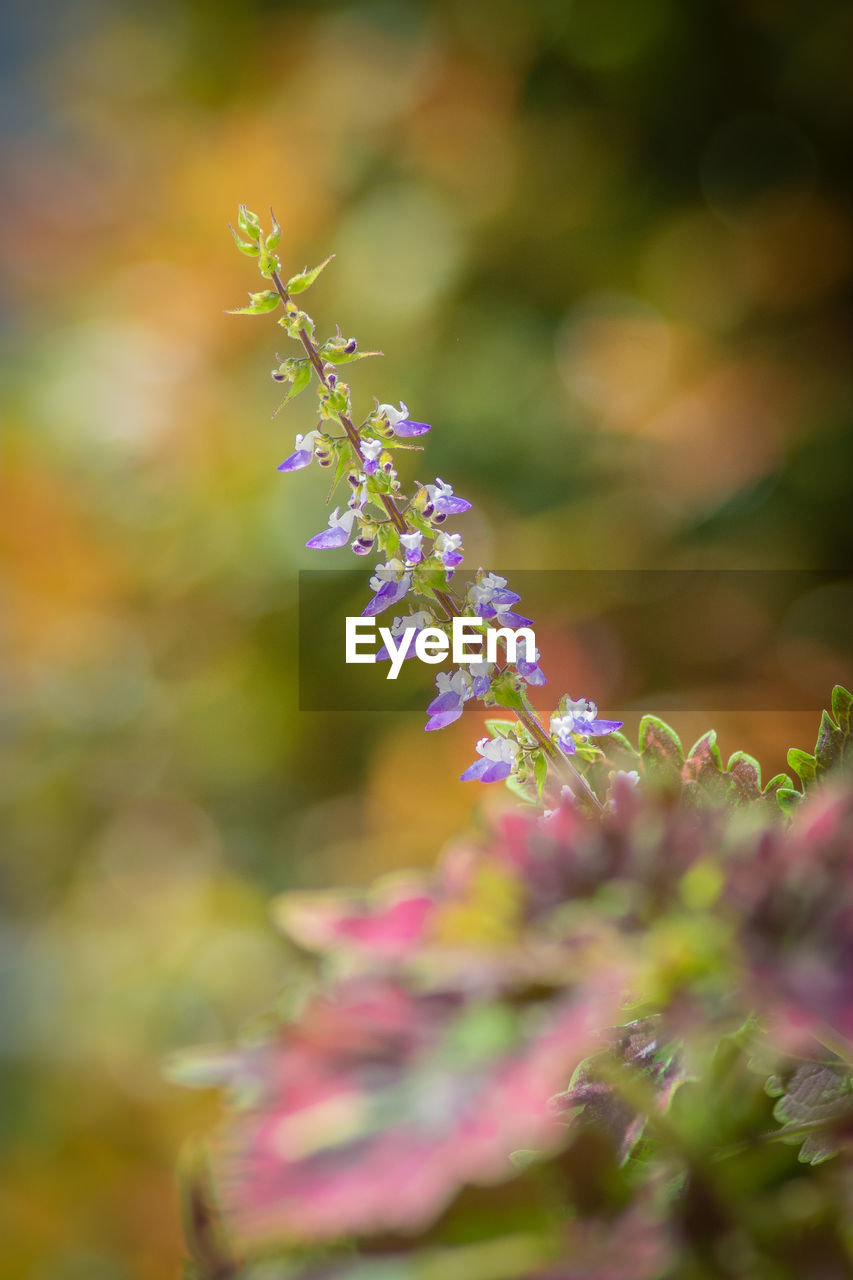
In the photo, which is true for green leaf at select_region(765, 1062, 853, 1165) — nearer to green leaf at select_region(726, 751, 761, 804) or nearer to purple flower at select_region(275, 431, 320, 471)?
green leaf at select_region(726, 751, 761, 804)

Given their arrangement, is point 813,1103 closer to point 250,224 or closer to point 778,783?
point 778,783

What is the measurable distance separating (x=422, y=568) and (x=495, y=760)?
61mm

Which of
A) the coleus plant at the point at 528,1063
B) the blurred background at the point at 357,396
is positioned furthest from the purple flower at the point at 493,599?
the blurred background at the point at 357,396

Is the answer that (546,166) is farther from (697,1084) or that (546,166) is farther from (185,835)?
(697,1084)

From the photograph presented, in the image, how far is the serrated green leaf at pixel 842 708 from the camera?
11.4 inches

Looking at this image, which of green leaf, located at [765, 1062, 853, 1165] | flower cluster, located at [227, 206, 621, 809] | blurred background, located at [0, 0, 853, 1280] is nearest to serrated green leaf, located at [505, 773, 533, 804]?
flower cluster, located at [227, 206, 621, 809]

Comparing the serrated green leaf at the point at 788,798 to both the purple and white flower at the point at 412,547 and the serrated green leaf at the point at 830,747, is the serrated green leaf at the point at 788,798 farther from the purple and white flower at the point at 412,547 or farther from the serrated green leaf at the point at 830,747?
the purple and white flower at the point at 412,547

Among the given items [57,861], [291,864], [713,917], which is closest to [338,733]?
[291,864]

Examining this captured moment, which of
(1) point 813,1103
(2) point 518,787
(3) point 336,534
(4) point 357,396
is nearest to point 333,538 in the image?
(3) point 336,534

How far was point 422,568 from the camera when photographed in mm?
305

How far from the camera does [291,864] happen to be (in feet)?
6.45

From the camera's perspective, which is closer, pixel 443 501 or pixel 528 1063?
pixel 528 1063

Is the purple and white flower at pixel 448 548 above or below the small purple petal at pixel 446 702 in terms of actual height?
above

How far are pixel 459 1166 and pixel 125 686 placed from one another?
1.97 meters
